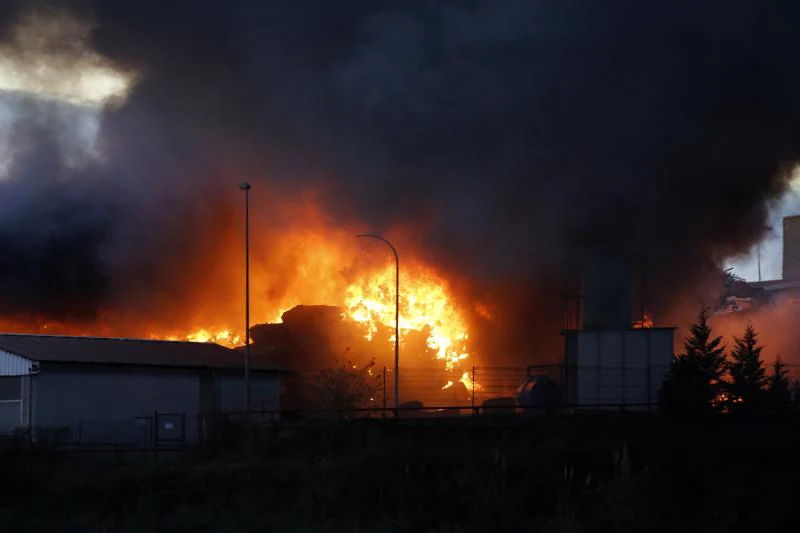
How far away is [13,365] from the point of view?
43.7m

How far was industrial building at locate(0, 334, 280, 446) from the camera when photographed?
43.5 metres

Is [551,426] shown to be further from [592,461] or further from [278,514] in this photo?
[278,514]

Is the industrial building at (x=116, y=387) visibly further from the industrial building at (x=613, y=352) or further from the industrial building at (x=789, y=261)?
the industrial building at (x=789, y=261)

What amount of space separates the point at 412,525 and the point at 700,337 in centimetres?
2487

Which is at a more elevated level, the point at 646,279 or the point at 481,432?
the point at 646,279

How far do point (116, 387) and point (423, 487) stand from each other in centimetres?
2148

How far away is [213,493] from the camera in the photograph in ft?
94.2

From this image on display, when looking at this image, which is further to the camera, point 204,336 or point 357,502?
point 204,336

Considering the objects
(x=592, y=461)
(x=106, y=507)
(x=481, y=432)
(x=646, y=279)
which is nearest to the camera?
(x=106, y=507)

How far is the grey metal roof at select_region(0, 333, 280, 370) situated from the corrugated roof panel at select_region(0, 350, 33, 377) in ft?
0.64

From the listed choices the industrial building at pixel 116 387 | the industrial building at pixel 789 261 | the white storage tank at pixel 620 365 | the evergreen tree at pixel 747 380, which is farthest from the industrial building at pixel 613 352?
the industrial building at pixel 789 261

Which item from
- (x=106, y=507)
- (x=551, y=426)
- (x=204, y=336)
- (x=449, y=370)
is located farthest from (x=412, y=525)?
(x=204, y=336)

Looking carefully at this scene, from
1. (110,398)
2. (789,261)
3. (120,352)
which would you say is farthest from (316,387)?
(789,261)

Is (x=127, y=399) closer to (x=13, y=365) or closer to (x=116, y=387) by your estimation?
(x=116, y=387)
